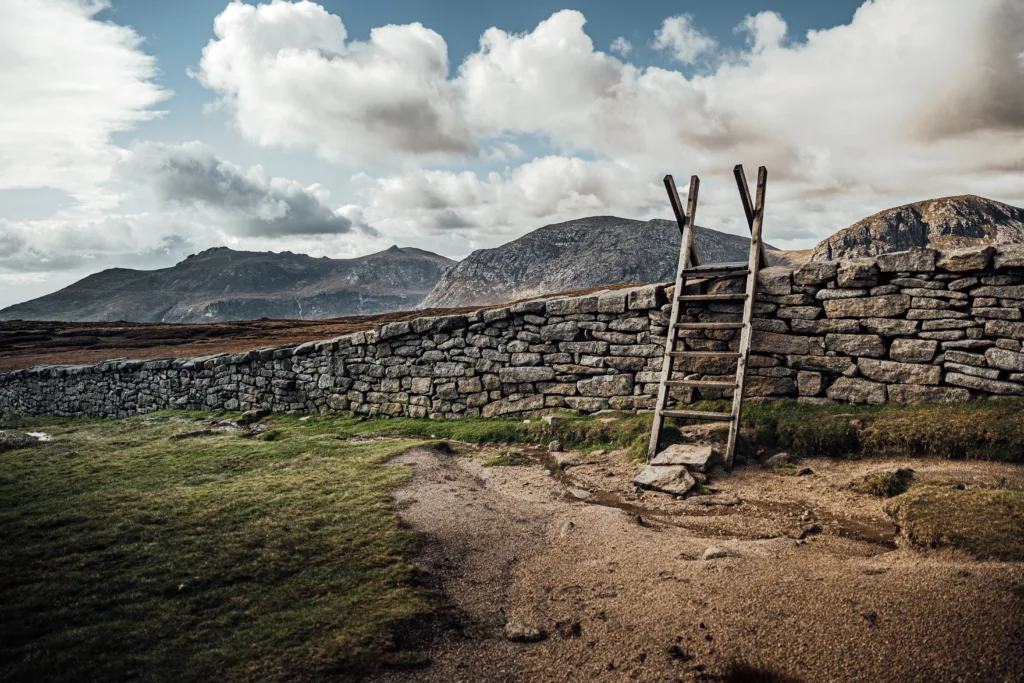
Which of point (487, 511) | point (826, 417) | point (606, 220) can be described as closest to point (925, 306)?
point (826, 417)

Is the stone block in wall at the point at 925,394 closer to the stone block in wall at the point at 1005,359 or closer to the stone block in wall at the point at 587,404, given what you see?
the stone block in wall at the point at 1005,359

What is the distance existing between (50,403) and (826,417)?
25563mm

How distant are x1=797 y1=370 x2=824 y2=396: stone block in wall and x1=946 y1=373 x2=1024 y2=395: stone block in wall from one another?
1.60m

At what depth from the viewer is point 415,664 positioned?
320 cm

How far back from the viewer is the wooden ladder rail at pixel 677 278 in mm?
7727

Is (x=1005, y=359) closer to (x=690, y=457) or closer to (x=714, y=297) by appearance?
(x=714, y=297)

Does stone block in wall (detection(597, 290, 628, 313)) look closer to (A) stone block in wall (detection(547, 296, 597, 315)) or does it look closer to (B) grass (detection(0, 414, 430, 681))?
(A) stone block in wall (detection(547, 296, 597, 315))

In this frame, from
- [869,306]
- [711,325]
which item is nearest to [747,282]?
[711,325]

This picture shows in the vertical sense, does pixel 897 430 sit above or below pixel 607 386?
below

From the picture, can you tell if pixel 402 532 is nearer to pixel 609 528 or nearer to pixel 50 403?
pixel 609 528

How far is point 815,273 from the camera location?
27.5 feet

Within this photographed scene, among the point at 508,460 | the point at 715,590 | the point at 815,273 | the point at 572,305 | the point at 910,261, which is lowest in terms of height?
the point at 508,460

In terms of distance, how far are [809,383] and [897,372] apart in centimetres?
117

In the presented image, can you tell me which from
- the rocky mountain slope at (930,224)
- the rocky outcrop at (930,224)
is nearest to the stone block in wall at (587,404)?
the rocky outcrop at (930,224)
